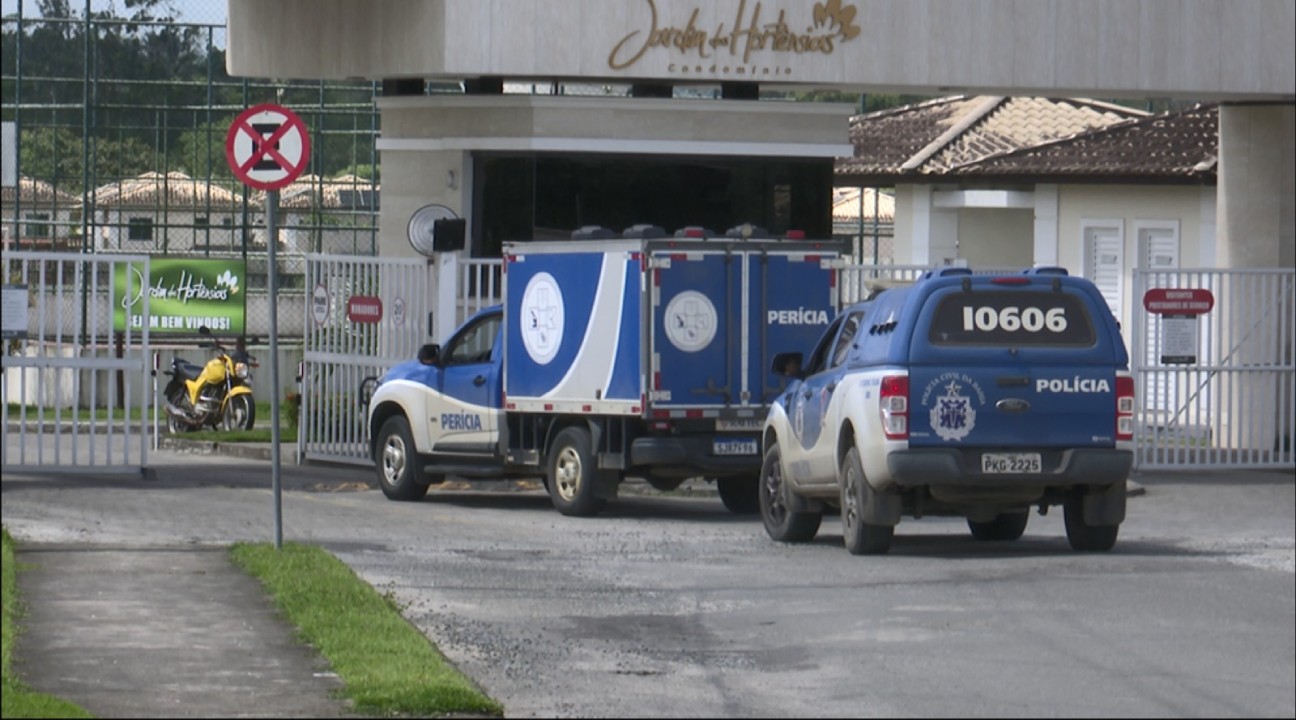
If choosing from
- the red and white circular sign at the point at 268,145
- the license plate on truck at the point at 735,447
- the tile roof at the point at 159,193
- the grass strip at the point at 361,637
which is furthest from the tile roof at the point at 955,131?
the grass strip at the point at 361,637

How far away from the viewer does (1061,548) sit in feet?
56.0

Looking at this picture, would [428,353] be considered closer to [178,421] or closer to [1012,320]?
[1012,320]

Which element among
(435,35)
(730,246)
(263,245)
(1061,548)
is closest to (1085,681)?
(1061,548)

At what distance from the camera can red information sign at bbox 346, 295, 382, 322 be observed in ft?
79.5

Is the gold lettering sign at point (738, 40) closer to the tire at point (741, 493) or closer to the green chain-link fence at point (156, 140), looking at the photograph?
the tire at point (741, 493)

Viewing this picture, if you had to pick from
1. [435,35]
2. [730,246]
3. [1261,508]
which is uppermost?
[435,35]

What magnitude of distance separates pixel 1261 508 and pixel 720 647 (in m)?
10.5

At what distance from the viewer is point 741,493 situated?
20.8 metres

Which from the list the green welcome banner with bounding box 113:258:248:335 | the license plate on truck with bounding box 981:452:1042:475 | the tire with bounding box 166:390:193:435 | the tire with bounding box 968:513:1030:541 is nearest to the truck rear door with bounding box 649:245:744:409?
the tire with bounding box 968:513:1030:541

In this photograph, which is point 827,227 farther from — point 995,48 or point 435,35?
point 435,35

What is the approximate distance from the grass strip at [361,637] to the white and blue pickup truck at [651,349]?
4.50 meters

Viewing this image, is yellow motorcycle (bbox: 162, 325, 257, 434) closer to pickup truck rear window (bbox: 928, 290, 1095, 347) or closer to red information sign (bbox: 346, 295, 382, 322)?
red information sign (bbox: 346, 295, 382, 322)

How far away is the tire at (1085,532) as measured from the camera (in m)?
16.5

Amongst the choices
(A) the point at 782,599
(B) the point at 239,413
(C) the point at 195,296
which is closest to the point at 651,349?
(A) the point at 782,599
